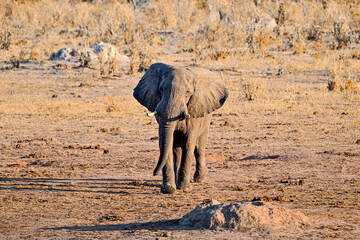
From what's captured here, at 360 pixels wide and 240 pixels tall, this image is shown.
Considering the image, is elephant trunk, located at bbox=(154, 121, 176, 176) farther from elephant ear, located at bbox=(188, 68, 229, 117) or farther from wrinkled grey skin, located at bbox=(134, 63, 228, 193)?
elephant ear, located at bbox=(188, 68, 229, 117)

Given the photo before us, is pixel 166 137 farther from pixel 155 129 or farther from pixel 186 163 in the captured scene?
pixel 155 129

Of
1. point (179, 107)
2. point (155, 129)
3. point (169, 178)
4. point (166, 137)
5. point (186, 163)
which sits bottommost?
point (155, 129)

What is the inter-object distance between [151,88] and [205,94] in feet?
2.12

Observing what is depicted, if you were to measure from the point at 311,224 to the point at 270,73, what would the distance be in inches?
561

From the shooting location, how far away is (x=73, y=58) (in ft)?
70.8

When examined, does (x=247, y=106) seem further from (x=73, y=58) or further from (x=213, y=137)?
(x=73, y=58)

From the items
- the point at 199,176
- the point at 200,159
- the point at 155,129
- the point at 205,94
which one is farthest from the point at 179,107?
the point at 155,129

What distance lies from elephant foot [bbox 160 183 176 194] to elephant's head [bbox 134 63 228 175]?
0.41 metres

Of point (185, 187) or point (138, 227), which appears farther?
point (185, 187)

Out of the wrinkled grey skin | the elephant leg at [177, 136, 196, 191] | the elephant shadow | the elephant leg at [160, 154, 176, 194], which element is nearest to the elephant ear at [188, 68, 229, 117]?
the wrinkled grey skin

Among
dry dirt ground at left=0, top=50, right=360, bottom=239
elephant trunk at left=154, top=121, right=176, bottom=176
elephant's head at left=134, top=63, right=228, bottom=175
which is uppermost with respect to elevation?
elephant's head at left=134, top=63, right=228, bottom=175

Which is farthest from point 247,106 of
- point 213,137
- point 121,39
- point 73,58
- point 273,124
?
point 121,39

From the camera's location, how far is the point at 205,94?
23.5 ft

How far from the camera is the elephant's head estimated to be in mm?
6539
